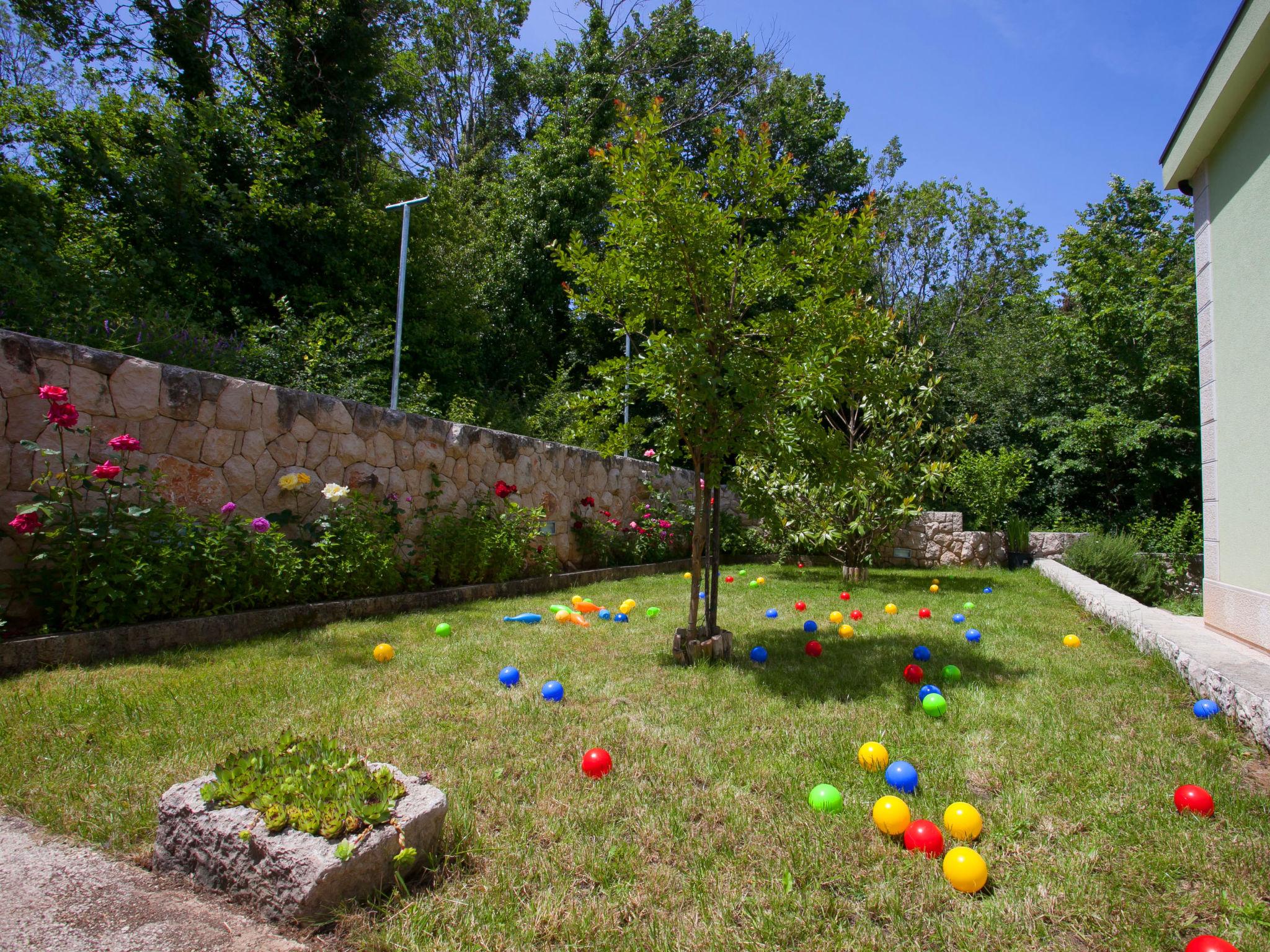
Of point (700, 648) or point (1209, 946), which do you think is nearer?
point (1209, 946)

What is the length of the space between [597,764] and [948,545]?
425 inches

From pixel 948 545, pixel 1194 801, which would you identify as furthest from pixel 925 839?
pixel 948 545

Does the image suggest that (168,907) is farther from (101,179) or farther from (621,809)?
(101,179)

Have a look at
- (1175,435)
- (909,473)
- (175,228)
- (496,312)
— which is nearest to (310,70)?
(175,228)

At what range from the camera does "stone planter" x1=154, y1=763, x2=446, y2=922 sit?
1807 millimetres

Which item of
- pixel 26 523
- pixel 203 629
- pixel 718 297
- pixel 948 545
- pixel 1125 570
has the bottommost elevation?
pixel 203 629

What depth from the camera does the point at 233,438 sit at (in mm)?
5258

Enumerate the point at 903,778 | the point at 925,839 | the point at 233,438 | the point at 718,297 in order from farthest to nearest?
the point at 233,438, the point at 718,297, the point at 903,778, the point at 925,839

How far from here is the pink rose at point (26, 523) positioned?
371 cm

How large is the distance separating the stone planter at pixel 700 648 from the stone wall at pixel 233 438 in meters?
3.31

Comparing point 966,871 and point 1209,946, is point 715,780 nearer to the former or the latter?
point 966,871

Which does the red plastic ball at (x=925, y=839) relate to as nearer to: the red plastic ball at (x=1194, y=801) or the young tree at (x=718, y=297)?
the red plastic ball at (x=1194, y=801)

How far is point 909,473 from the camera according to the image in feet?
30.9

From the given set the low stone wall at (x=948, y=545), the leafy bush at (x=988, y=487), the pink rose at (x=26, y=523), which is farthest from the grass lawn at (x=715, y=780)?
the leafy bush at (x=988, y=487)
